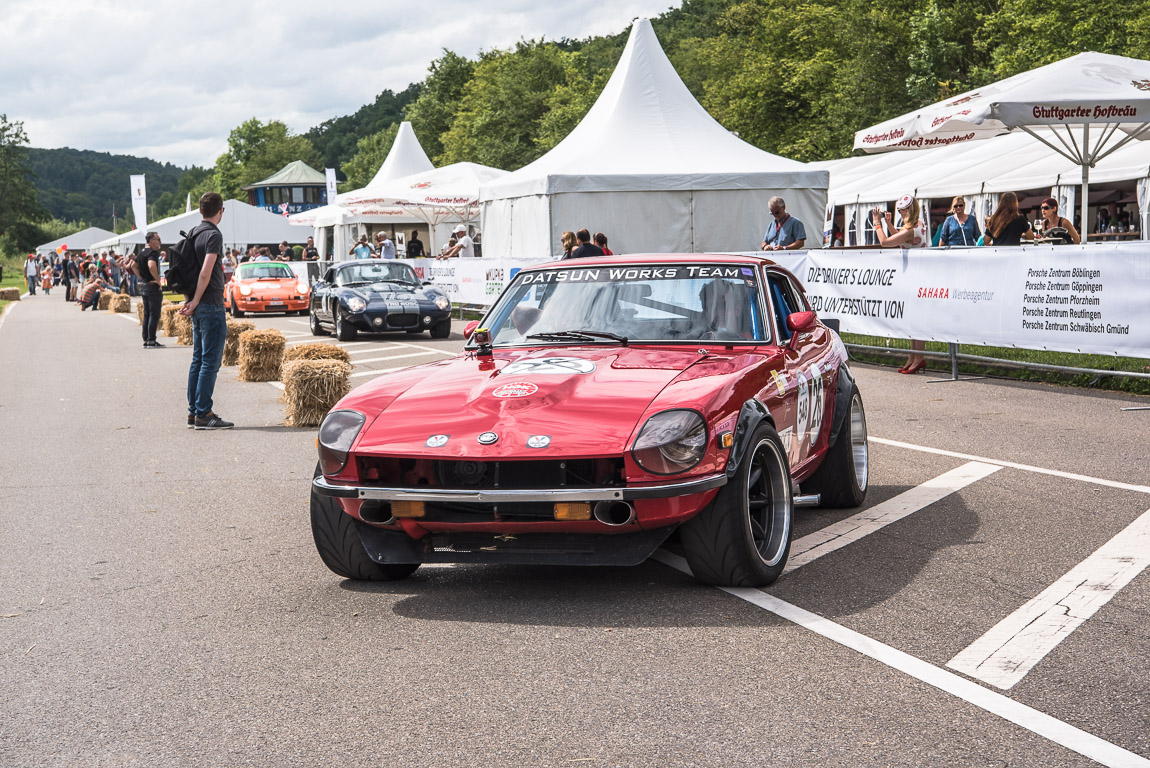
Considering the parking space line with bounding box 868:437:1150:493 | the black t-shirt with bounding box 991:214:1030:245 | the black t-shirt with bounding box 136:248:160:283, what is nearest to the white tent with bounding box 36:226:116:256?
the black t-shirt with bounding box 136:248:160:283

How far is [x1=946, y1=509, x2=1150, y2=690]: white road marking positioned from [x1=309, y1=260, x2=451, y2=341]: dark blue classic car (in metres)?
16.2

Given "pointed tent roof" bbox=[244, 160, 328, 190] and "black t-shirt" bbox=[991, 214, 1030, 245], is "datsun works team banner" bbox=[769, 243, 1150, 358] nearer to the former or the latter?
"black t-shirt" bbox=[991, 214, 1030, 245]

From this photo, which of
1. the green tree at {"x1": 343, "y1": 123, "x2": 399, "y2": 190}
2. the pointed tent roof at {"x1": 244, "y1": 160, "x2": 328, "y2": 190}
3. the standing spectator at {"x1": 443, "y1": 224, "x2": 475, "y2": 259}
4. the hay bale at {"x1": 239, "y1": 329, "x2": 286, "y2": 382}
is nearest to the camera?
the hay bale at {"x1": 239, "y1": 329, "x2": 286, "y2": 382}

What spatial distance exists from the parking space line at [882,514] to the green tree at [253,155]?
15394cm

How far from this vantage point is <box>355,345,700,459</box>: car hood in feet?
15.2

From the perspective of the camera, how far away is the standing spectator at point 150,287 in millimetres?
19952

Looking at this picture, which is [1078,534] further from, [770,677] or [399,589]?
[399,589]

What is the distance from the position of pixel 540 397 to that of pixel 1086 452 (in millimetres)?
5068

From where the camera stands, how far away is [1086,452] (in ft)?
27.7

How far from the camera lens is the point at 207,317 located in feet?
35.2

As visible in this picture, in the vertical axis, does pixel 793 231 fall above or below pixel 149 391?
above

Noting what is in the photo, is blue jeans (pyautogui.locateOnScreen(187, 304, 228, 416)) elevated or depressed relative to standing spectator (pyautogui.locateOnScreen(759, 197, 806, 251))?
depressed

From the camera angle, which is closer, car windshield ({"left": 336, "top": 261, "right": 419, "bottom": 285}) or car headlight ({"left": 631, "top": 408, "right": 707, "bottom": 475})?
car headlight ({"left": 631, "top": 408, "right": 707, "bottom": 475})

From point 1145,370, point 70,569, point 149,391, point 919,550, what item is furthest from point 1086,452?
point 149,391
